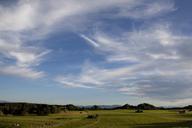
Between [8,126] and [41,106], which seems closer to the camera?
[8,126]

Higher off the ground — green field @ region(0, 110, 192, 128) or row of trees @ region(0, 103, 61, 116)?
row of trees @ region(0, 103, 61, 116)

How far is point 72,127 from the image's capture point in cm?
8962

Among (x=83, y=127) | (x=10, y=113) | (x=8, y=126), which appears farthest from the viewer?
(x=10, y=113)

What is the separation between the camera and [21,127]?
93562 millimetres

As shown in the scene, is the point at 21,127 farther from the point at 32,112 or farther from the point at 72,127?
the point at 32,112

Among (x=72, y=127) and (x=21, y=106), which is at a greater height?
(x=21, y=106)

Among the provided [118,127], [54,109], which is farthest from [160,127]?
[54,109]

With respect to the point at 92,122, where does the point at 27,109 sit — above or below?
above

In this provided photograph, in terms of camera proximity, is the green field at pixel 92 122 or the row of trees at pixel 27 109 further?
the row of trees at pixel 27 109

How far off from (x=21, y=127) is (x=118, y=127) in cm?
2301

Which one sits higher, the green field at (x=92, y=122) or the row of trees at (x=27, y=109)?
the row of trees at (x=27, y=109)

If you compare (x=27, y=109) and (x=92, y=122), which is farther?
(x=27, y=109)

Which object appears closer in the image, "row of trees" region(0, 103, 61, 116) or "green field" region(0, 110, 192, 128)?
"green field" region(0, 110, 192, 128)

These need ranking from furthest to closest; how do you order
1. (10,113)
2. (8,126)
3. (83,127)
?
(10,113)
(8,126)
(83,127)
